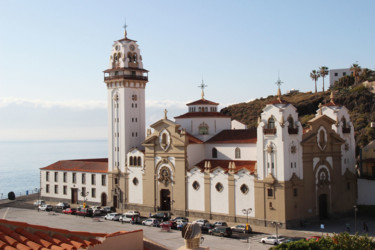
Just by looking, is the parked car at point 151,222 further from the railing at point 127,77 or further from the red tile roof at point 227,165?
the railing at point 127,77

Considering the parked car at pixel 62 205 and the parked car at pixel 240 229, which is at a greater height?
the parked car at pixel 62 205

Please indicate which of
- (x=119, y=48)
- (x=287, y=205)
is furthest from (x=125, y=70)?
(x=287, y=205)

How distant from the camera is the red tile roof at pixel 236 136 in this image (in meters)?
60.7

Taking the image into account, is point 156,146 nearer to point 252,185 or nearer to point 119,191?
point 119,191

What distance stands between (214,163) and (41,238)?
42.2 meters

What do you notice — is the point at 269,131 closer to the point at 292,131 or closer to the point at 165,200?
the point at 292,131

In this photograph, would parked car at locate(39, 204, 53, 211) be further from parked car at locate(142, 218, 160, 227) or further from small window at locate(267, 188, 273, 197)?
small window at locate(267, 188, 273, 197)

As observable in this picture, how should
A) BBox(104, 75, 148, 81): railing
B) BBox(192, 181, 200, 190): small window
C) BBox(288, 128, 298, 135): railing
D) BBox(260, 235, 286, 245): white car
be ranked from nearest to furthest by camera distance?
1. BBox(260, 235, 286, 245): white car
2. BBox(288, 128, 298, 135): railing
3. BBox(192, 181, 200, 190): small window
4. BBox(104, 75, 148, 81): railing

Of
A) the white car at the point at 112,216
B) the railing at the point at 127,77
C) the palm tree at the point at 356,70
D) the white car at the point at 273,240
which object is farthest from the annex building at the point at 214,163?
the palm tree at the point at 356,70

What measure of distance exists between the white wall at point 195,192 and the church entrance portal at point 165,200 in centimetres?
359

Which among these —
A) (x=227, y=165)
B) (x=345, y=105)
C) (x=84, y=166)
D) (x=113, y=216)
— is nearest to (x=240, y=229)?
(x=227, y=165)

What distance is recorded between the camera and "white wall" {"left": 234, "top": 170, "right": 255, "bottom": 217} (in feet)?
180

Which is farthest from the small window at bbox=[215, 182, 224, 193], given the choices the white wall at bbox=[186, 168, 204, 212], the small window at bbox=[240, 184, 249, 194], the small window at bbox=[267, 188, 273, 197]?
the small window at bbox=[267, 188, 273, 197]

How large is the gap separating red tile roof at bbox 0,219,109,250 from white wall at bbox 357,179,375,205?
48.8m
